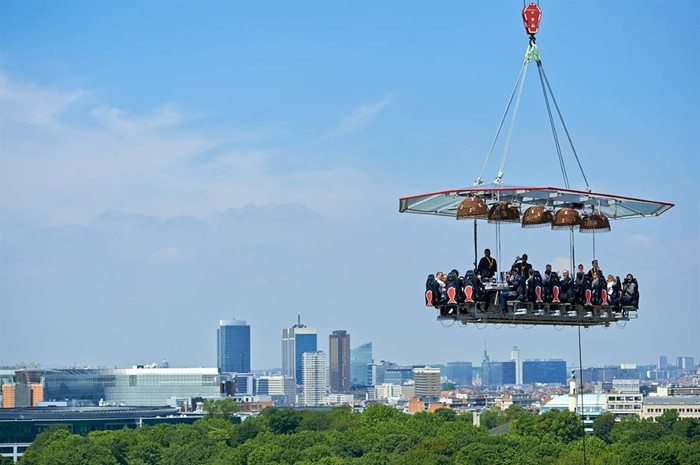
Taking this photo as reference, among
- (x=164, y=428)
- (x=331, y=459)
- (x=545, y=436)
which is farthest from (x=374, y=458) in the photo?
(x=164, y=428)

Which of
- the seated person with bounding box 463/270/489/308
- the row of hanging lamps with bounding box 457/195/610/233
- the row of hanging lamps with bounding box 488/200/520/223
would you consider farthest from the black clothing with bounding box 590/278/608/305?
the seated person with bounding box 463/270/489/308

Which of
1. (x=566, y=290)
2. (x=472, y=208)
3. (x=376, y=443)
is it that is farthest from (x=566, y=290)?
(x=376, y=443)

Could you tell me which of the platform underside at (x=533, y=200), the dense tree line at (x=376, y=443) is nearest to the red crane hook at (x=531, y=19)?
the platform underside at (x=533, y=200)

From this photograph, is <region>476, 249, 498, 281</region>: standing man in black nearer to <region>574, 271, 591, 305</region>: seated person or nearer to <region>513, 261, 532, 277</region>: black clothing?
<region>513, 261, 532, 277</region>: black clothing

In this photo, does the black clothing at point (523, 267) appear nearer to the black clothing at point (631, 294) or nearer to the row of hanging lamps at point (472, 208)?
the row of hanging lamps at point (472, 208)

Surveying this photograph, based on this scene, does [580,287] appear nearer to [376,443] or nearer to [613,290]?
[613,290]
